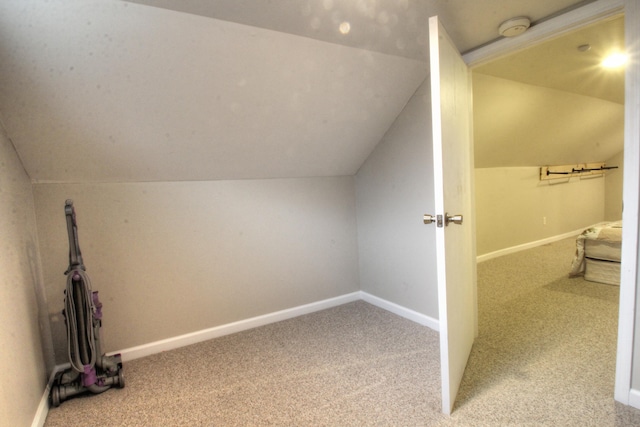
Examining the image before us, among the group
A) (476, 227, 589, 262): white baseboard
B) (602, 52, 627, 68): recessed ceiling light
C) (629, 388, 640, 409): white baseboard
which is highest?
(602, 52, 627, 68): recessed ceiling light

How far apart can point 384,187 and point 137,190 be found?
1.91 meters

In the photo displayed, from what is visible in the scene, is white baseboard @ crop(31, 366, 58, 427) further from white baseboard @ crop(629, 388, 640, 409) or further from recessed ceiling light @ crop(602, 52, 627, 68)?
recessed ceiling light @ crop(602, 52, 627, 68)

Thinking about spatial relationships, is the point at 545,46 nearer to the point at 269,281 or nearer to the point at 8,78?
the point at 269,281

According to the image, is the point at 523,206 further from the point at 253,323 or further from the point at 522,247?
the point at 253,323

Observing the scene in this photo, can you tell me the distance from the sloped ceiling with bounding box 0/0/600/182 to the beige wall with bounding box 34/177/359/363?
176 millimetres

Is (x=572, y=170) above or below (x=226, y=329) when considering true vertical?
above

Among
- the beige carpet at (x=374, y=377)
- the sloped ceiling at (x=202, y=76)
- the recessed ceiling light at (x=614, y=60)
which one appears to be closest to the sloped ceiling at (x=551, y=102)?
the recessed ceiling light at (x=614, y=60)

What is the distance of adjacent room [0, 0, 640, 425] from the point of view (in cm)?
A: 166

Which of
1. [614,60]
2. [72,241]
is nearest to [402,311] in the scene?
[72,241]

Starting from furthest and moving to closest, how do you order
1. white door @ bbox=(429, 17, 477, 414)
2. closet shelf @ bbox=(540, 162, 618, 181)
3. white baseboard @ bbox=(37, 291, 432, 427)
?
closet shelf @ bbox=(540, 162, 618, 181)
white baseboard @ bbox=(37, 291, 432, 427)
white door @ bbox=(429, 17, 477, 414)

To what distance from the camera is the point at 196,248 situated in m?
2.61

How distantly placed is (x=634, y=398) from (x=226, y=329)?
2480mm

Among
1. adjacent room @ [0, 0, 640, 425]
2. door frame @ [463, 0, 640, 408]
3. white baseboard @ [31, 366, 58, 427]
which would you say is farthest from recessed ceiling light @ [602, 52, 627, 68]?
white baseboard @ [31, 366, 58, 427]

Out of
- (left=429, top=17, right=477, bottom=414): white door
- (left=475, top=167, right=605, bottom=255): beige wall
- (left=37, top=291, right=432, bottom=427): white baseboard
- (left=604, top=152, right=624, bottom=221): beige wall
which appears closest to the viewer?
(left=429, top=17, right=477, bottom=414): white door
